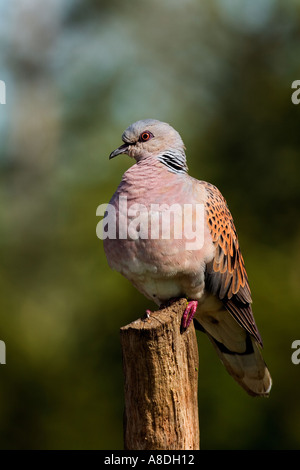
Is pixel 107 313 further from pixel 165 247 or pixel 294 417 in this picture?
pixel 165 247

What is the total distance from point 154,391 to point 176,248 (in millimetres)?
870

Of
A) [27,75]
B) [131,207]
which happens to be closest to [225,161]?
[131,207]

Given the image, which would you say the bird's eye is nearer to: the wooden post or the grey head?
the grey head

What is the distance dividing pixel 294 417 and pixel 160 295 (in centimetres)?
347

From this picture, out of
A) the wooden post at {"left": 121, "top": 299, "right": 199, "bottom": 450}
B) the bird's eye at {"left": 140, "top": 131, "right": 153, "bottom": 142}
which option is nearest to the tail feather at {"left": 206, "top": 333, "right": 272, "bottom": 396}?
the wooden post at {"left": 121, "top": 299, "right": 199, "bottom": 450}

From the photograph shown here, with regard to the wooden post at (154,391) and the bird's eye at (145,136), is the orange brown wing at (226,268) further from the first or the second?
the wooden post at (154,391)

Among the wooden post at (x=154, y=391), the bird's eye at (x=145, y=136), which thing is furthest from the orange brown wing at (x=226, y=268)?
the wooden post at (x=154, y=391)

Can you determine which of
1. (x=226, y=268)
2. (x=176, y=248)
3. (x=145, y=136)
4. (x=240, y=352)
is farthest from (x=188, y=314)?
(x=145, y=136)

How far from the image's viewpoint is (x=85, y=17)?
13039 mm

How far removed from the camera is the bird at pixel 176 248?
3729 millimetres

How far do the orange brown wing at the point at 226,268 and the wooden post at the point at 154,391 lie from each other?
0.86 meters

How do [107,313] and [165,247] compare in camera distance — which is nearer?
[165,247]

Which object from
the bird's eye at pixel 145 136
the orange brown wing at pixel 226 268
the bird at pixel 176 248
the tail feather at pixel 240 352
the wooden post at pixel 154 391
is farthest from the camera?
the tail feather at pixel 240 352

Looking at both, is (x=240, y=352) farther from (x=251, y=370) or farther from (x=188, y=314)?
(x=188, y=314)
